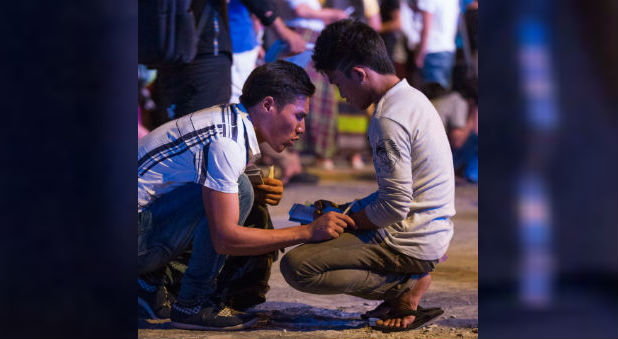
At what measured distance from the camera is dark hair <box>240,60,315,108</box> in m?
2.52

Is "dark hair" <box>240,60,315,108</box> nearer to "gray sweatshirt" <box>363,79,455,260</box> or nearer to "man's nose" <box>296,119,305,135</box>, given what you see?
"man's nose" <box>296,119,305,135</box>

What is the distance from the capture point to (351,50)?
254 centimetres

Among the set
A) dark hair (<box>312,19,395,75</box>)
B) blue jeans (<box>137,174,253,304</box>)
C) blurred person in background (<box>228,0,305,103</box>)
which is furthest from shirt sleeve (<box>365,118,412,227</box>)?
blurred person in background (<box>228,0,305,103</box>)

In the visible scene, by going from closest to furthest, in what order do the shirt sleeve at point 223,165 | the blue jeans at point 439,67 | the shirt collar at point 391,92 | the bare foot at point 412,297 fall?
the shirt sleeve at point 223,165 < the shirt collar at point 391,92 < the bare foot at point 412,297 < the blue jeans at point 439,67

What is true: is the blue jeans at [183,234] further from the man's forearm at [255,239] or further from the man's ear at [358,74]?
the man's ear at [358,74]

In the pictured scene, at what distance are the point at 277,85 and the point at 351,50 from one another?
0.29 metres

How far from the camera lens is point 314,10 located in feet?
9.18

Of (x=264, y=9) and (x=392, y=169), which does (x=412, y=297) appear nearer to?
(x=392, y=169)

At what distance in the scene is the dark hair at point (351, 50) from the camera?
253 cm

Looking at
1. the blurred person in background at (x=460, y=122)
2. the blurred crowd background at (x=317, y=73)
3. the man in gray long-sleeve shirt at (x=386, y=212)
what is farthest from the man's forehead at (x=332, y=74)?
the blurred person in background at (x=460, y=122)

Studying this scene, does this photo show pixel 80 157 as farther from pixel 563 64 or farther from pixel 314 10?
pixel 563 64

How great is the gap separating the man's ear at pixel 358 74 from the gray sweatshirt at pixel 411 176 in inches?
4.2

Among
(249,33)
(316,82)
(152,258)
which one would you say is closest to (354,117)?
(316,82)

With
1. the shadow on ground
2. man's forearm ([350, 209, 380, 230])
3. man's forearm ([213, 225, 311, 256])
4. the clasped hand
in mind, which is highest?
the clasped hand
